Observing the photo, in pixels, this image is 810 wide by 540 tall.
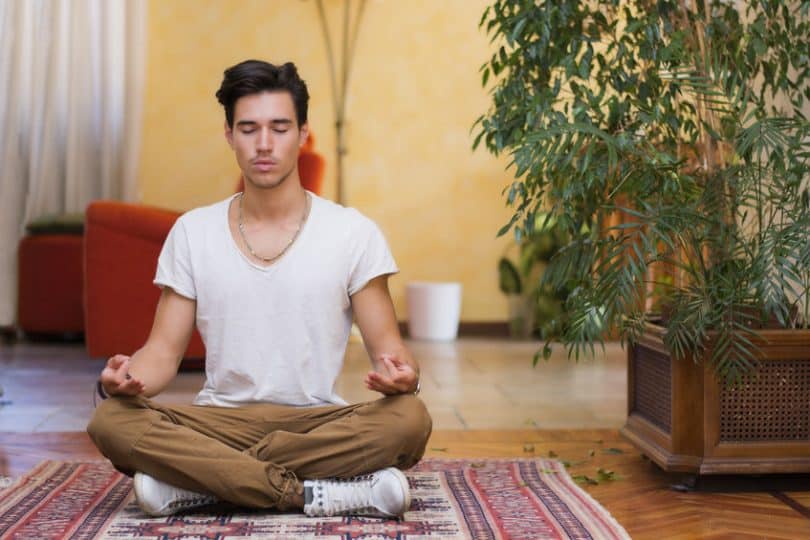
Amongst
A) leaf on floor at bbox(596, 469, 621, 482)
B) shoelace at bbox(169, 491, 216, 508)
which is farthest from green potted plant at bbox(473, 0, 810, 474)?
shoelace at bbox(169, 491, 216, 508)

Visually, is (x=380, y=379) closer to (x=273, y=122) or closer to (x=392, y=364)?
(x=392, y=364)

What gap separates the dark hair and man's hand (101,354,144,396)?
1.96 feet

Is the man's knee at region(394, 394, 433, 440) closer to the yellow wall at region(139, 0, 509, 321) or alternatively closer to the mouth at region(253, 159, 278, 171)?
the mouth at region(253, 159, 278, 171)

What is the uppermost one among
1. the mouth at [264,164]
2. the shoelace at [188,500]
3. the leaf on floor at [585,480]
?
the mouth at [264,164]

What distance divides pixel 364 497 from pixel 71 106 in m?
4.84

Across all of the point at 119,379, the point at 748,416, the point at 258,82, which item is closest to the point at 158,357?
the point at 119,379

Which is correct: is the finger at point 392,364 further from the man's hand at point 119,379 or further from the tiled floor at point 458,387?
the tiled floor at point 458,387

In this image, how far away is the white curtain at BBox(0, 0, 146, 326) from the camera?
21.5ft

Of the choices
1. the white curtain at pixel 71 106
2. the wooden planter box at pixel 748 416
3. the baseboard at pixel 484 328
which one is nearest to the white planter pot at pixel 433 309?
the baseboard at pixel 484 328

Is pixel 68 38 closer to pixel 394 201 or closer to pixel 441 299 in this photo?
pixel 394 201

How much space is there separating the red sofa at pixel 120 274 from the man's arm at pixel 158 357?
2.09m

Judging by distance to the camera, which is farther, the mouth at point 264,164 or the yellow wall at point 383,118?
the yellow wall at point 383,118

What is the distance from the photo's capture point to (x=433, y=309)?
22.1 ft

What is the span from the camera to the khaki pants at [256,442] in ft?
7.80
